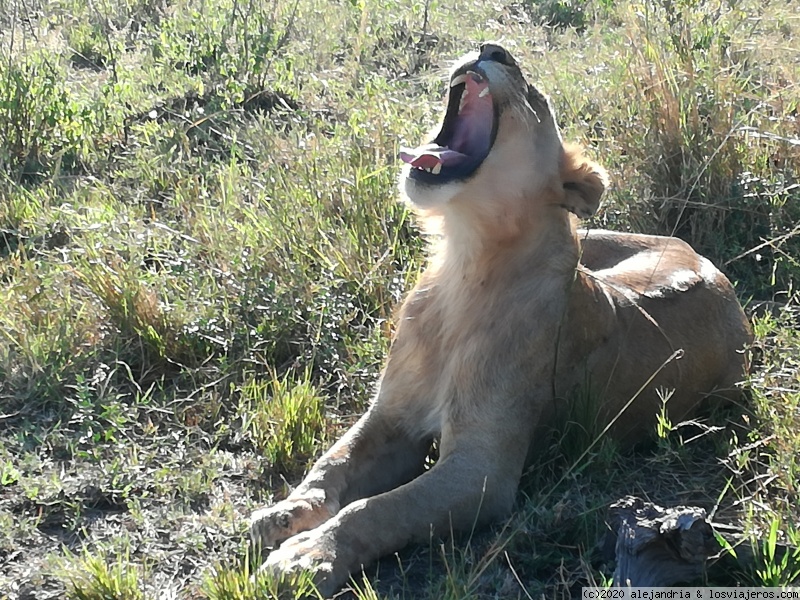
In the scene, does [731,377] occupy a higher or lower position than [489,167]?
lower

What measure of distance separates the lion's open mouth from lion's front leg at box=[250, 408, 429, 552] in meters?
0.80

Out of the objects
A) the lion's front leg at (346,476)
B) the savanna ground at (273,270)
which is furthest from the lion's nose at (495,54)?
the lion's front leg at (346,476)

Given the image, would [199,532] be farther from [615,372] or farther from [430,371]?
[615,372]

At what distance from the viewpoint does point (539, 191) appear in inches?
140

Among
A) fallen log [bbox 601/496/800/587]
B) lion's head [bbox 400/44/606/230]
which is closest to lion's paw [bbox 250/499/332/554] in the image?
fallen log [bbox 601/496/800/587]

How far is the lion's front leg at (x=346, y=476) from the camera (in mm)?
3098

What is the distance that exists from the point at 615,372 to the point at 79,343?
A: 1922 mm

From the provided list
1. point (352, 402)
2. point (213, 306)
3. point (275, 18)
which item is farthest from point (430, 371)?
point (275, 18)

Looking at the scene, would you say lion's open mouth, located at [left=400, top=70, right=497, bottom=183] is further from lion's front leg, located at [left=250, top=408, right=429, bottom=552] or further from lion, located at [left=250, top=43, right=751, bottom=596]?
lion's front leg, located at [left=250, top=408, right=429, bottom=552]

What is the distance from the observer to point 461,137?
375cm

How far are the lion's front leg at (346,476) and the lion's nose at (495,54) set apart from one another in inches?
47.4

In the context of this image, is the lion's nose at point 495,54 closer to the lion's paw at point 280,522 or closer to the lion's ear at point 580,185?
the lion's ear at point 580,185

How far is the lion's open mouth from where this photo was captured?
3525 mm

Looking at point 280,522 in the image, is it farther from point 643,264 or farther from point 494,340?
point 643,264
